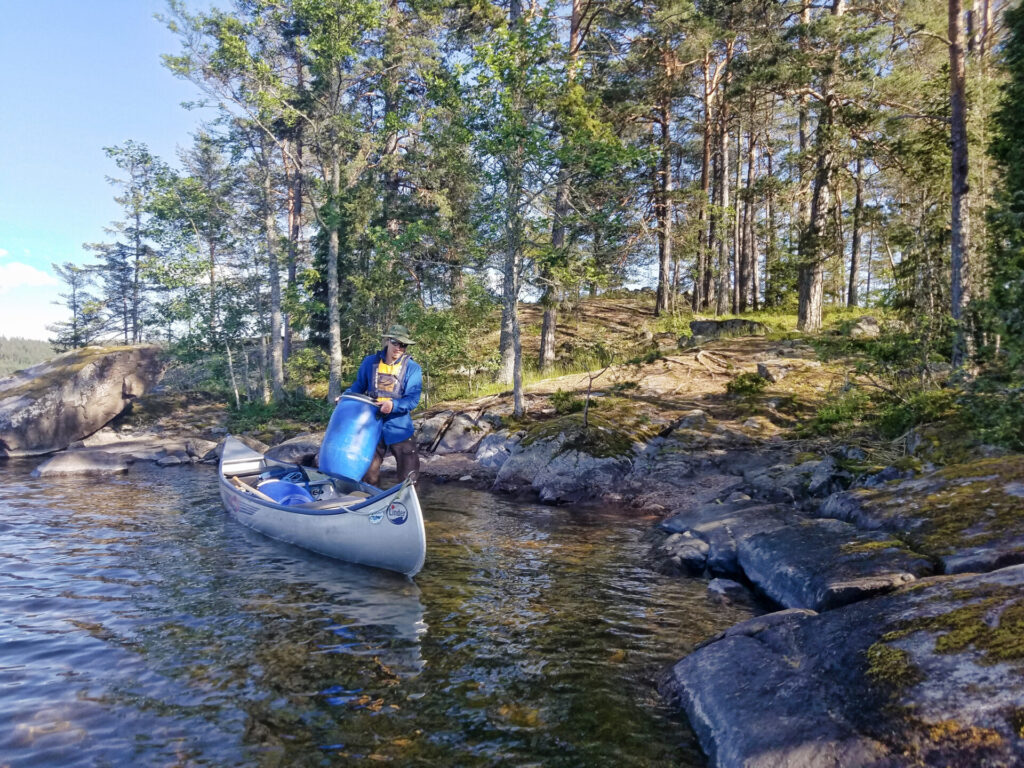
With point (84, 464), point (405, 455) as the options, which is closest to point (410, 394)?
point (405, 455)

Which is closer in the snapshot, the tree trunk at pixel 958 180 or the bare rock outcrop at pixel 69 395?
the tree trunk at pixel 958 180

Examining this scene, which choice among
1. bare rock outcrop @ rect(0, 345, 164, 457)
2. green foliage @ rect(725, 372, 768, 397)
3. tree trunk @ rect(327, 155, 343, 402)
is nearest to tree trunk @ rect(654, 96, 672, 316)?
green foliage @ rect(725, 372, 768, 397)

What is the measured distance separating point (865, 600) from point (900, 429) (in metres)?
7.24

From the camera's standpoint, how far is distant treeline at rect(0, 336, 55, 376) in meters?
155

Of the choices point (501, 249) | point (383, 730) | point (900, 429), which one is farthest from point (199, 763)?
point (501, 249)

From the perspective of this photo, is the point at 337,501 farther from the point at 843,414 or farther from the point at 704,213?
the point at 704,213

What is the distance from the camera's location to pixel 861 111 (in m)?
17.0

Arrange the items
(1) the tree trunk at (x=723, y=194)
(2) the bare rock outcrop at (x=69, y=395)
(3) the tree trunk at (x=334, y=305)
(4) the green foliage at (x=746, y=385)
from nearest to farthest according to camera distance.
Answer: (4) the green foliage at (x=746, y=385)
(1) the tree trunk at (x=723, y=194)
(3) the tree trunk at (x=334, y=305)
(2) the bare rock outcrop at (x=69, y=395)

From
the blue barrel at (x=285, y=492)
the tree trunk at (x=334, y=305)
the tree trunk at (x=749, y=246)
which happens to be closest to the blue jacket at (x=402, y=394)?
the blue barrel at (x=285, y=492)

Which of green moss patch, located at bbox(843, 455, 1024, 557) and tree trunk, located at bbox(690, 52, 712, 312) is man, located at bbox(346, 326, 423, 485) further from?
tree trunk, located at bbox(690, 52, 712, 312)

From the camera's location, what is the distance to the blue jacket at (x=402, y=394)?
1022 cm

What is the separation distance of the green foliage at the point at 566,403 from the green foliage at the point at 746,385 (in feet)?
13.0

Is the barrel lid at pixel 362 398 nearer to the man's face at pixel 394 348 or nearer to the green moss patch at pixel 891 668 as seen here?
the man's face at pixel 394 348

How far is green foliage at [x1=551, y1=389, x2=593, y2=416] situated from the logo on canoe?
357 inches
